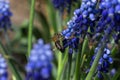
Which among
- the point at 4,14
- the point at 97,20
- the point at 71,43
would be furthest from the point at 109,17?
the point at 4,14

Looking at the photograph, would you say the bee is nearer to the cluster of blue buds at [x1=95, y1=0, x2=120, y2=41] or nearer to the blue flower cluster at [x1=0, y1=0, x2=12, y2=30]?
the cluster of blue buds at [x1=95, y1=0, x2=120, y2=41]

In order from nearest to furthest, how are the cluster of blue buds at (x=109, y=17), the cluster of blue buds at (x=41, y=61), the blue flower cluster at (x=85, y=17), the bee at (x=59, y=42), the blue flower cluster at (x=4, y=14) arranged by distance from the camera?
1. the cluster of blue buds at (x=41, y=61)
2. the cluster of blue buds at (x=109, y=17)
3. the blue flower cluster at (x=85, y=17)
4. the bee at (x=59, y=42)
5. the blue flower cluster at (x=4, y=14)

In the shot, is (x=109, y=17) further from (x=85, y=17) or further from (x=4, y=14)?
(x=4, y=14)

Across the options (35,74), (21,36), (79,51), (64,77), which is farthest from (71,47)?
(21,36)

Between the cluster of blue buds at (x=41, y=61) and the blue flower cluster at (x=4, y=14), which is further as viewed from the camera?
the blue flower cluster at (x=4, y=14)

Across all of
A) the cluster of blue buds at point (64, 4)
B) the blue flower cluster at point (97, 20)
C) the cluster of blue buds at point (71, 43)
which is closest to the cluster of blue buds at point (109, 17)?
the blue flower cluster at point (97, 20)

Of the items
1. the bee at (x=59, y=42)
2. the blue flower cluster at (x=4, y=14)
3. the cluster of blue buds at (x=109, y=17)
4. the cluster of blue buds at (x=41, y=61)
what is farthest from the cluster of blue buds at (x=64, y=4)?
the cluster of blue buds at (x=41, y=61)

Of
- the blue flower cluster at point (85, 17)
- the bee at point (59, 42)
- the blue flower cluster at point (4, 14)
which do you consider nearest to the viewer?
the blue flower cluster at point (85, 17)

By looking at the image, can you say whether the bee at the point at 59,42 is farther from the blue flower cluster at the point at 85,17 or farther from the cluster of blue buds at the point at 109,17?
the cluster of blue buds at the point at 109,17

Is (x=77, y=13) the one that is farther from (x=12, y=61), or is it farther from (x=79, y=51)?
(x=12, y=61)

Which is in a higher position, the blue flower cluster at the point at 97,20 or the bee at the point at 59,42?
the blue flower cluster at the point at 97,20

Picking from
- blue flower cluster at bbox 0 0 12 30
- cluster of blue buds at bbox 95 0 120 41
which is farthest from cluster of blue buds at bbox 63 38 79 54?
blue flower cluster at bbox 0 0 12 30
